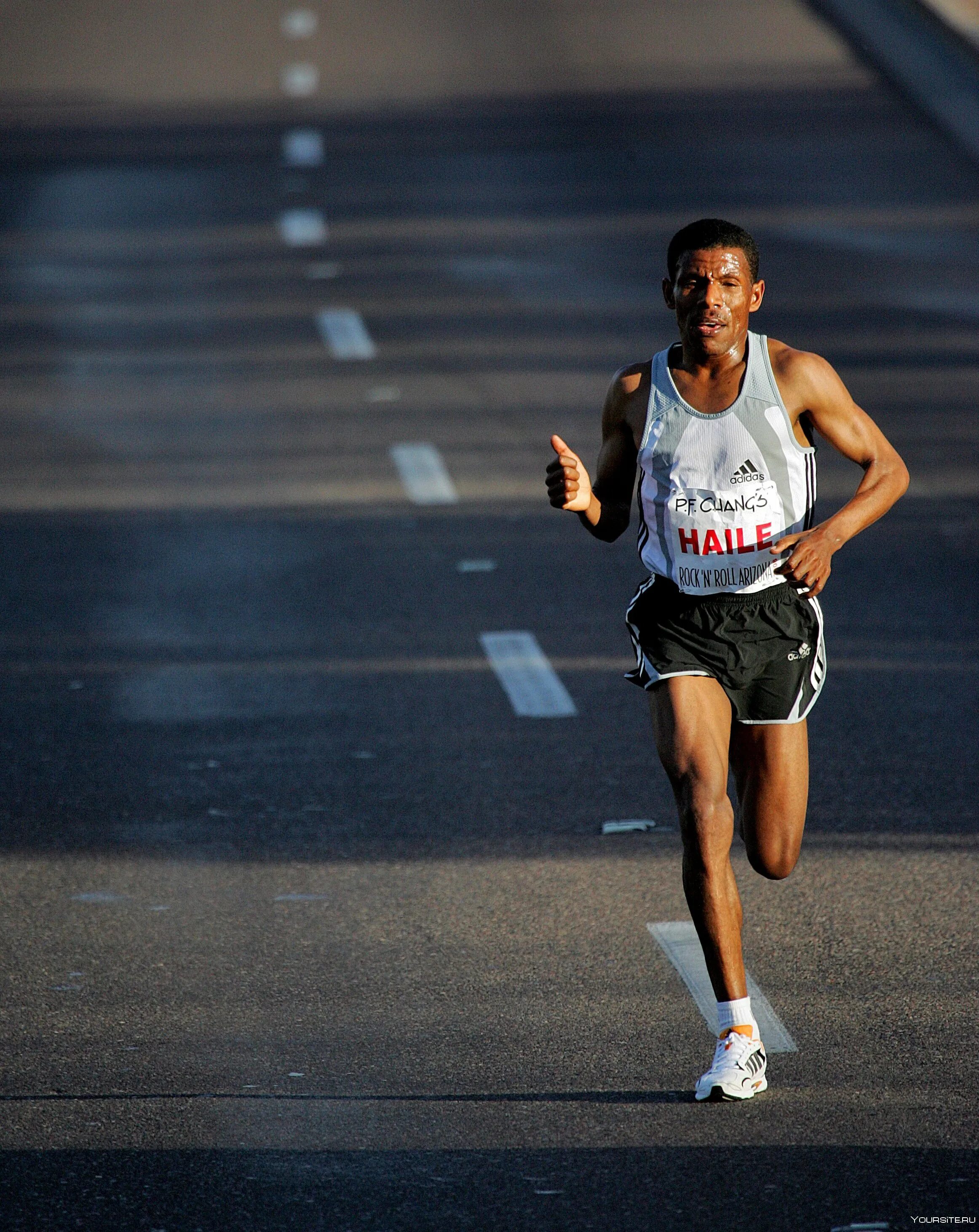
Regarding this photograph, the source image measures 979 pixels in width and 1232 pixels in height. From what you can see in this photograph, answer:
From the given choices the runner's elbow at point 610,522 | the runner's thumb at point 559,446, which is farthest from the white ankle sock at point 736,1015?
the runner's thumb at point 559,446

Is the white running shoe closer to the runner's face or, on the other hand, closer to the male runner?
the male runner

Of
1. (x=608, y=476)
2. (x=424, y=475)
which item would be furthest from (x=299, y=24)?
(x=608, y=476)

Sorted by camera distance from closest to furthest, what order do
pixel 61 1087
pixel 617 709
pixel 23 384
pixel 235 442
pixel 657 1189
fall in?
pixel 657 1189 → pixel 61 1087 → pixel 617 709 → pixel 235 442 → pixel 23 384

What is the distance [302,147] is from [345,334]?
10.9 m

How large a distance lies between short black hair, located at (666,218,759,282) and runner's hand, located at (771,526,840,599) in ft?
2.25

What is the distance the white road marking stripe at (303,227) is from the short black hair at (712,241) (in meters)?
18.0

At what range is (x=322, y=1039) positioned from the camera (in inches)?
238

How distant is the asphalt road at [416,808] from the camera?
17.3 feet

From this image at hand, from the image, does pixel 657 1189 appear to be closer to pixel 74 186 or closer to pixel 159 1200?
pixel 159 1200

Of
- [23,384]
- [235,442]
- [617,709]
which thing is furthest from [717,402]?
[23,384]

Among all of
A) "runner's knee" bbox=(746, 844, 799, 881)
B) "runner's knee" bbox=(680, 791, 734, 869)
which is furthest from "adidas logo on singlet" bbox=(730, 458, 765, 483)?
"runner's knee" bbox=(746, 844, 799, 881)

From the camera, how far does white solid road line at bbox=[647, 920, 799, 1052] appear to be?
5.97 m

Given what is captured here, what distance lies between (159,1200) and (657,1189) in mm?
1127

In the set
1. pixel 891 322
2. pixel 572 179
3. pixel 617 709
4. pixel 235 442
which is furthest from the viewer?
pixel 572 179
